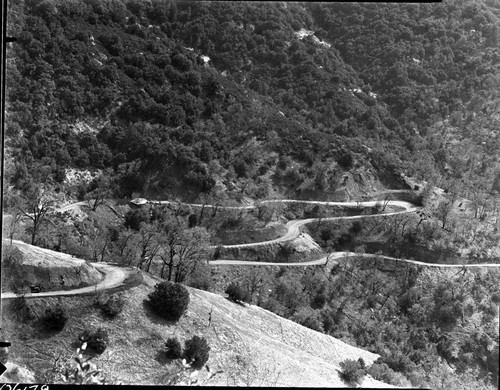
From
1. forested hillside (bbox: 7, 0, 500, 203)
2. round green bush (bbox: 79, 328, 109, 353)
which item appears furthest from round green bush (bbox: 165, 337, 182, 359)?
forested hillside (bbox: 7, 0, 500, 203)

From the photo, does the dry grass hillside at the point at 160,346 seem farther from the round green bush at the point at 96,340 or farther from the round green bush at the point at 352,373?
the round green bush at the point at 352,373

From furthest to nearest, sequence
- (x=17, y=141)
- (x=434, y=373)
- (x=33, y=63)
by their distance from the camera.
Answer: (x=33, y=63), (x=17, y=141), (x=434, y=373)

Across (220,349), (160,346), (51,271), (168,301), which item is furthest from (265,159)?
(160,346)

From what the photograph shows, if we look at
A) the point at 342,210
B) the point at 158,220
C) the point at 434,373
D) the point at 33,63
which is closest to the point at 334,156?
the point at 342,210

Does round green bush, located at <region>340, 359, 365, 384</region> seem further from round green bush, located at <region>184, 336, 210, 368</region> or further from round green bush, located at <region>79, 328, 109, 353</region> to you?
round green bush, located at <region>79, 328, 109, 353</region>

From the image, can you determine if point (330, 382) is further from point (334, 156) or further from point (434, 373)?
point (334, 156)

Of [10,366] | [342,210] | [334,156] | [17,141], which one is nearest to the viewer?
[10,366]

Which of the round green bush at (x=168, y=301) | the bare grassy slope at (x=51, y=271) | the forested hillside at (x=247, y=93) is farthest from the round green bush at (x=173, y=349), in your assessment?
the forested hillside at (x=247, y=93)

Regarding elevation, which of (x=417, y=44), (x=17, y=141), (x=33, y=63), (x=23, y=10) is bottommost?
(x=17, y=141)

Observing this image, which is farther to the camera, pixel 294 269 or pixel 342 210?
pixel 342 210

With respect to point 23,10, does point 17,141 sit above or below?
below
